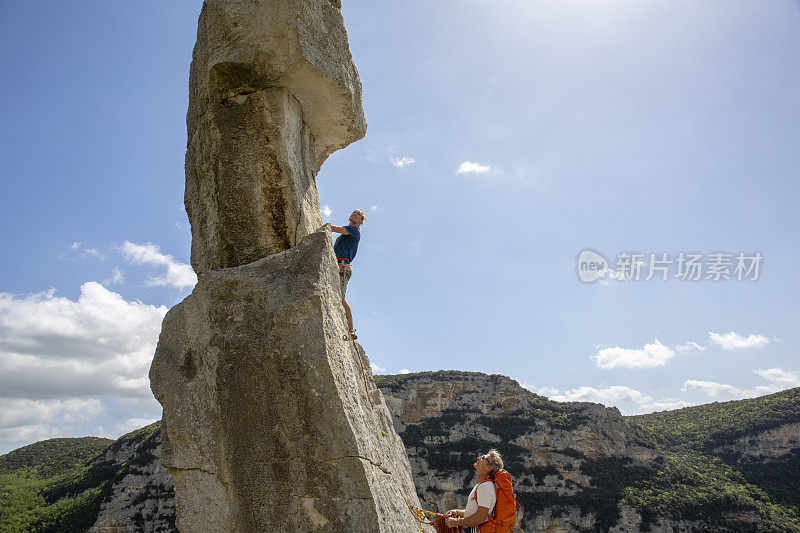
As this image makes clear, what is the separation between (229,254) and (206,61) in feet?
9.04

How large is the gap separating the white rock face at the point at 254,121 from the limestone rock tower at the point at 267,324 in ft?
0.06

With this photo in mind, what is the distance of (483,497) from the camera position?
15.5 ft

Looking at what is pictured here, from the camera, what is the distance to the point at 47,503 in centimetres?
4356

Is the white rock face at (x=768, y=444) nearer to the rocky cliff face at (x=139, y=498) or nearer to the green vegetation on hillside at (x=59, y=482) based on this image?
the rocky cliff face at (x=139, y=498)

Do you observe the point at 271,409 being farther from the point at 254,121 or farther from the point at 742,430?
the point at 742,430

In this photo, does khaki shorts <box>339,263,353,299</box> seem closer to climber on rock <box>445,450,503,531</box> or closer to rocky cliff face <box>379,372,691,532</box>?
climber on rock <box>445,450,503,531</box>

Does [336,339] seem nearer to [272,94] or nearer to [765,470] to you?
[272,94]

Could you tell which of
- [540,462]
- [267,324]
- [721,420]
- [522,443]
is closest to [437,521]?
[267,324]

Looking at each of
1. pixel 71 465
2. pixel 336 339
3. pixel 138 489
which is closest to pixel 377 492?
pixel 336 339

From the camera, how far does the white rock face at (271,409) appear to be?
4.50 m

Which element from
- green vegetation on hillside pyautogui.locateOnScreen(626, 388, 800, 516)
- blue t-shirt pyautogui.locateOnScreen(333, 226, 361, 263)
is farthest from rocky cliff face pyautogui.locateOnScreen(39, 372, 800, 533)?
blue t-shirt pyautogui.locateOnScreen(333, 226, 361, 263)

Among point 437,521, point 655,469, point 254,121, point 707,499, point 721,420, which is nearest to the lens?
point 437,521

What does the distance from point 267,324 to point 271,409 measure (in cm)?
87

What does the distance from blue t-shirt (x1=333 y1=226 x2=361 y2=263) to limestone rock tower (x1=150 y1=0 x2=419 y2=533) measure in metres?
0.47
